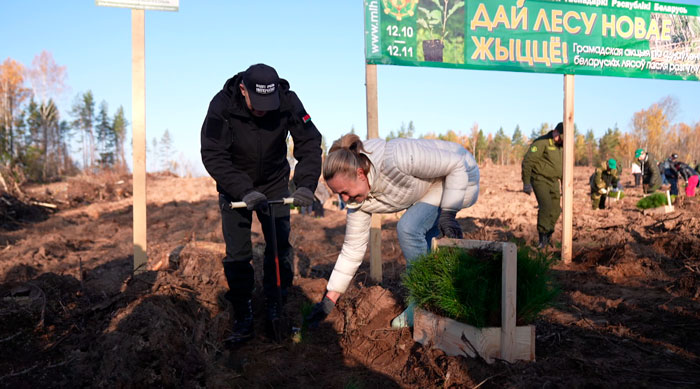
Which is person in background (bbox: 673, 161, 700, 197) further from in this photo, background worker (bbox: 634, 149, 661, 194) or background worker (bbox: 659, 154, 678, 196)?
background worker (bbox: 634, 149, 661, 194)

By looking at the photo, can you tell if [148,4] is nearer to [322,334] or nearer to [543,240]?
[322,334]

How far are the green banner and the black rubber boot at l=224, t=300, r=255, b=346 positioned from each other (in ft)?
9.69

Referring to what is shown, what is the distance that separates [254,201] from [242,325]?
114 cm

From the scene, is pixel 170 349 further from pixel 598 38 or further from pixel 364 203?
pixel 598 38

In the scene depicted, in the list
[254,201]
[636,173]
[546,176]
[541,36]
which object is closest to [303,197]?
[254,201]

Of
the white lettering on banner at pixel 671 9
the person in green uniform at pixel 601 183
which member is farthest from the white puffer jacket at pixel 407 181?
the person in green uniform at pixel 601 183

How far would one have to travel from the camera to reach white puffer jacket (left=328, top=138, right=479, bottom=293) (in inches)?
136

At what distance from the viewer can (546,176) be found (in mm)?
7648

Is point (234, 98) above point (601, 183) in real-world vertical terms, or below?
above

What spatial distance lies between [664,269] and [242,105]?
5351mm

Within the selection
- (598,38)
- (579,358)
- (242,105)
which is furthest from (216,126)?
(598,38)

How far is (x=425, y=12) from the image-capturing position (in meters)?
5.50

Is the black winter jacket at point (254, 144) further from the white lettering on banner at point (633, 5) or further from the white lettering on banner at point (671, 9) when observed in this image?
the white lettering on banner at point (671, 9)

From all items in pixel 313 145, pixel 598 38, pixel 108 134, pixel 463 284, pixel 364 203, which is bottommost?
pixel 463 284
